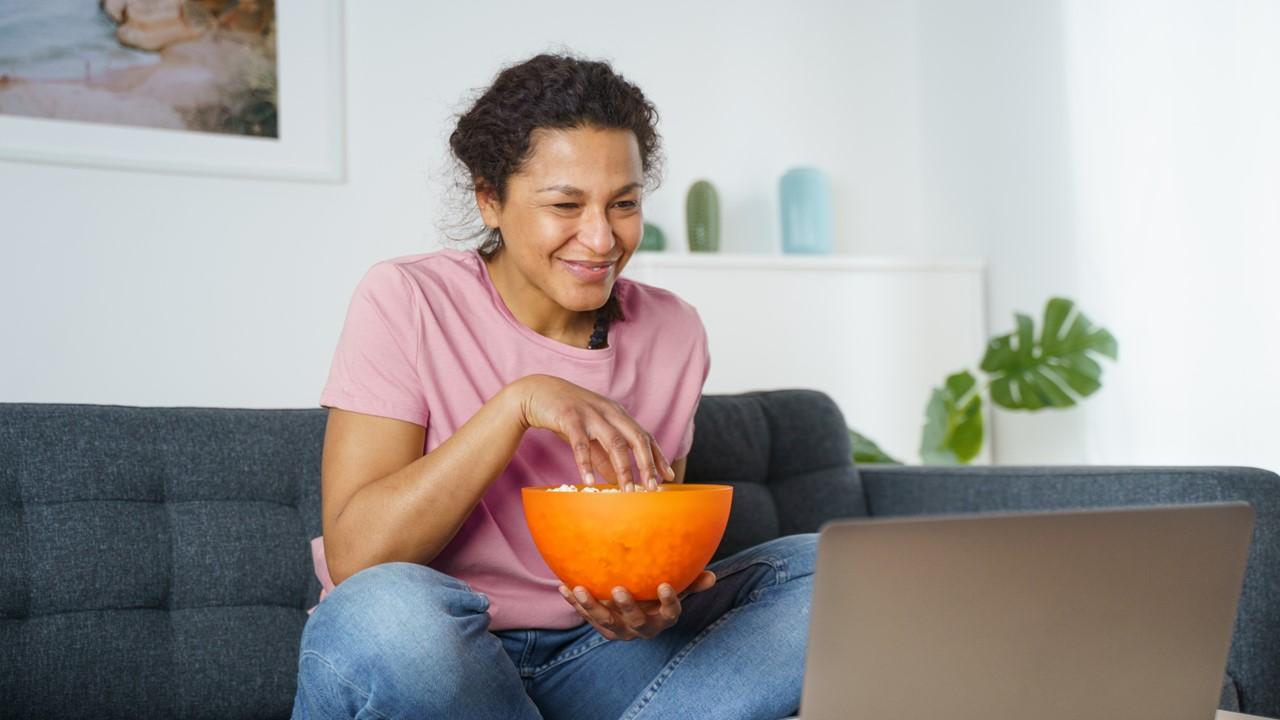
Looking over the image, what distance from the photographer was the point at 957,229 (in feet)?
12.6

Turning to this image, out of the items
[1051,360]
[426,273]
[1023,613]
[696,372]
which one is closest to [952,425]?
[1051,360]

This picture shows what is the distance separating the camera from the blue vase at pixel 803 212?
3551mm

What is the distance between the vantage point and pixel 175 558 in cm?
145

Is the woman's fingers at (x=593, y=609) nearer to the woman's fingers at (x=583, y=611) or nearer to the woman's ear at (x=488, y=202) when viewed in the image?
the woman's fingers at (x=583, y=611)

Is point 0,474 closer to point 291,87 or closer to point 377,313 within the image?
point 377,313

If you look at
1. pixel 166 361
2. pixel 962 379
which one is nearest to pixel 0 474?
pixel 166 361

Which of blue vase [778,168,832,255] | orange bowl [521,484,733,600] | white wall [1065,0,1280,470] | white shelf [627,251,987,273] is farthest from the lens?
blue vase [778,168,832,255]

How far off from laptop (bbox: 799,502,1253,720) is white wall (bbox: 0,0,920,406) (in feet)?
8.32

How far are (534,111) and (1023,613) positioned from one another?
2.68ft

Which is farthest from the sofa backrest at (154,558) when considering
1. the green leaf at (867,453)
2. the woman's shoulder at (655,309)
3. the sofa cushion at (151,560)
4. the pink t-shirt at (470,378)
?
the green leaf at (867,453)

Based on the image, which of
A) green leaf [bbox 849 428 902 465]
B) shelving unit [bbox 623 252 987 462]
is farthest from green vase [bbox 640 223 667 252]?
green leaf [bbox 849 428 902 465]

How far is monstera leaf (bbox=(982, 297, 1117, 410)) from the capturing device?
3.08 meters

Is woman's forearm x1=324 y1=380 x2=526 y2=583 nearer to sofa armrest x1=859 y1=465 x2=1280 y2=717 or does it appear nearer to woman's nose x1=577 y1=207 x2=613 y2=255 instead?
woman's nose x1=577 y1=207 x2=613 y2=255

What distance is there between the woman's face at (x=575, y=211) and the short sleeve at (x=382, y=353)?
0.14m
